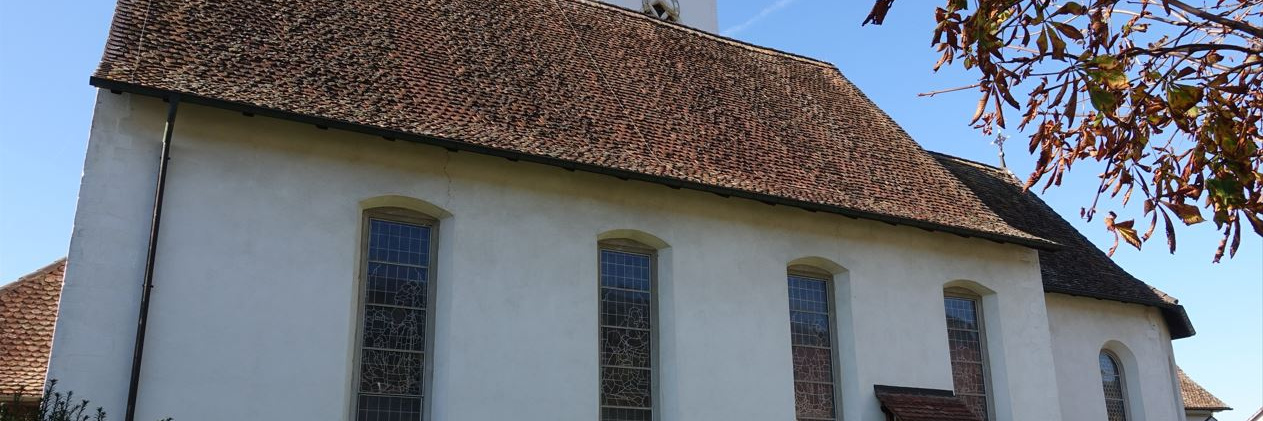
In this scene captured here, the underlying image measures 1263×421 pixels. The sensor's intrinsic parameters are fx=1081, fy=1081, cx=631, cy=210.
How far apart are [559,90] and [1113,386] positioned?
1272cm

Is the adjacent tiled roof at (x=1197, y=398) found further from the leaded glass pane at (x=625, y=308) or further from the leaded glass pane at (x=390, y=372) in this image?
the leaded glass pane at (x=390, y=372)

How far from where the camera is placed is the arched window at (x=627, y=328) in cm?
1436

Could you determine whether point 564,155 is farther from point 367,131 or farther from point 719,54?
point 719,54

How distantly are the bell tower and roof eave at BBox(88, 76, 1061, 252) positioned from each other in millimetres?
11539

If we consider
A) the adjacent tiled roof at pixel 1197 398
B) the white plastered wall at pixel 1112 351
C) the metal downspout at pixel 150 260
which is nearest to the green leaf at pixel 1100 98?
the metal downspout at pixel 150 260

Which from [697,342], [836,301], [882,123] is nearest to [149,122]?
[697,342]

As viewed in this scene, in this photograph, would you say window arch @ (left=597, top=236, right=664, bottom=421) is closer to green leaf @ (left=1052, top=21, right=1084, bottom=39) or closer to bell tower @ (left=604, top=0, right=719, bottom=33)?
green leaf @ (left=1052, top=21, right=1084, bottom=39)

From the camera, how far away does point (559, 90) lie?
1633cm

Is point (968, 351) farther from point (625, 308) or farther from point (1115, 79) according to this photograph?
point (1115, 79)

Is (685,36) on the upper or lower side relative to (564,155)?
upper

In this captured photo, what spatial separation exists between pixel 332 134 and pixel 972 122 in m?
8.16

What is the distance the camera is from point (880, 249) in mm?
17219

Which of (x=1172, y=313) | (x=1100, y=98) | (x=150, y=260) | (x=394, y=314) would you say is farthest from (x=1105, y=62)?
(x=1172, y=313)

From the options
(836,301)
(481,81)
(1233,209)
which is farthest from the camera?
(836,301)
